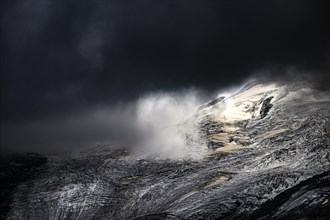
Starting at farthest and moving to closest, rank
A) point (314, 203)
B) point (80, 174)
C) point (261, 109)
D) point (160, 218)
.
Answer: point (261, 109), point (80, 174), point (160, 218), point (314, 203)

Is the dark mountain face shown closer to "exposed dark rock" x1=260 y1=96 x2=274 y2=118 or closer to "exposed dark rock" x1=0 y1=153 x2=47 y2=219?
"exposed dark rock" x1=0 y1=153 x2=47 y2=219

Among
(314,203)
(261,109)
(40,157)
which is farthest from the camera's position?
(261,109)

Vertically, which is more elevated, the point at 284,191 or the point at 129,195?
the point at 129,195

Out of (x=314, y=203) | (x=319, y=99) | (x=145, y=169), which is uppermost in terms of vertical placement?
(x=319, y=99)

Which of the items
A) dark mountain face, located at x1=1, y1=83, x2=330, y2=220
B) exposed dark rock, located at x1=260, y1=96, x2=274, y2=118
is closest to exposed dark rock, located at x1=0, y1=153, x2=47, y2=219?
dark mountain face, located at x1=1, y1=83, x2=330, y2=220

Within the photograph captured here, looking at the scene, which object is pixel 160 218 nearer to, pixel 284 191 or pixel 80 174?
Answer: pixel 284 191

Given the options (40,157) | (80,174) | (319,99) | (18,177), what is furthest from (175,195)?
(319,99)

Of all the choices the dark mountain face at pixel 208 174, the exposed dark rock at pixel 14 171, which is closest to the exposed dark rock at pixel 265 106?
the dark mountain face at pixel 208 174

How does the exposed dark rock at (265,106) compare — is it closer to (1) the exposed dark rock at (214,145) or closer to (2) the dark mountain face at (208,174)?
(2) the dark mountain face at (208,174)
